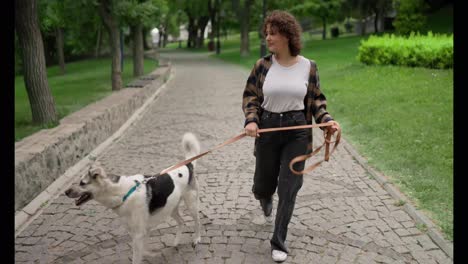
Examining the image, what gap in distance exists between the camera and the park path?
4621 millimetres

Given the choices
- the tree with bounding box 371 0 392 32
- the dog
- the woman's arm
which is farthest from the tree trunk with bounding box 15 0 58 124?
the tree with bounding box 371 0 392 32

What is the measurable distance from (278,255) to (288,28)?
85.5 inches

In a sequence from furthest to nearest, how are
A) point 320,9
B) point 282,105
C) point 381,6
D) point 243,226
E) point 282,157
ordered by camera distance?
point 320,9
point 381,6
point 243,226
point 282,157
point 282,105

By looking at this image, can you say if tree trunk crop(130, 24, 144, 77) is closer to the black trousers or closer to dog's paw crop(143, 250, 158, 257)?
dog's paw crop(143, 250, 158, 257)

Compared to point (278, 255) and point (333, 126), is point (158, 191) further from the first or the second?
point (333, 126)

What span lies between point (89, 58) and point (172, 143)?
3446 centimetres

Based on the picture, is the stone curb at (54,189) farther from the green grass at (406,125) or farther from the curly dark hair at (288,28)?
the green grass at (406,125)

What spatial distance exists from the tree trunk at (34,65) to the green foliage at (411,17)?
1040 inches

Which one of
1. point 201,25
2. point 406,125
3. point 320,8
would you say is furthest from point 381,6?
point 406,125

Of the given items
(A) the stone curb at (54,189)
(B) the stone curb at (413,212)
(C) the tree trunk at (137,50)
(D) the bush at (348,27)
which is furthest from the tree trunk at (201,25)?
(B) the stone curb at (413,212)

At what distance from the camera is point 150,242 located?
496cm

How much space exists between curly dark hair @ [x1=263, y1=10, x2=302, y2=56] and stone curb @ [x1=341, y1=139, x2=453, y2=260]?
2.48 metres

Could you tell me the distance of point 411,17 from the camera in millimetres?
30266
